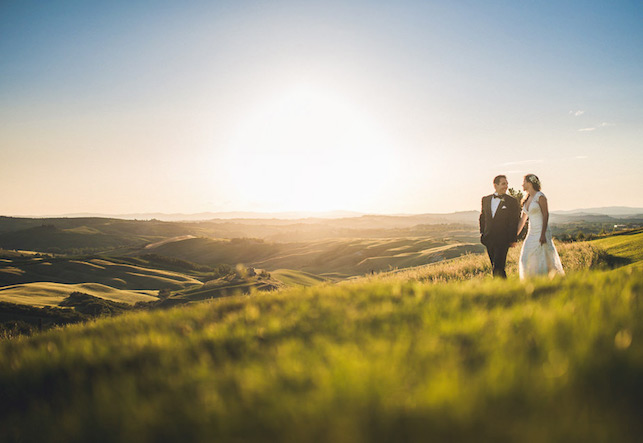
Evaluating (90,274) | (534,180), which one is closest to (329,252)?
(90,274)

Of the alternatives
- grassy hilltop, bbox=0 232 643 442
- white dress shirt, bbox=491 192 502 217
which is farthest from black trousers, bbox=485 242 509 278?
grassy hilltop, bbox=0 232 643 442

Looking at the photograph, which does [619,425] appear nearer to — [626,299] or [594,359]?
[594,359]

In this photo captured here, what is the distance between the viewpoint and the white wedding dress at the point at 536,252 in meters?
9.30

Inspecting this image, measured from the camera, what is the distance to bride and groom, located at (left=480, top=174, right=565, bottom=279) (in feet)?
30.8

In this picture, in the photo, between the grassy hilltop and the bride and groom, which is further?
the bride and groom

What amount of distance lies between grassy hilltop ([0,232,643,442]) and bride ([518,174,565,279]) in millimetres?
6669

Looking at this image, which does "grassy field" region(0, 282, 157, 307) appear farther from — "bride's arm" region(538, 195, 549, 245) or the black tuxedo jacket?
"bride's arm" region(538, 195, 549, 245)

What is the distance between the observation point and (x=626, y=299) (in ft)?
9.23

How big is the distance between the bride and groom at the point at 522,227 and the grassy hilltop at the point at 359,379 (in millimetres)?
6730

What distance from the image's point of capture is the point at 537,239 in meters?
9.58

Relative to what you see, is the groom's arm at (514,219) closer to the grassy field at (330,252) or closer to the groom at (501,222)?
the groom at (501,222)

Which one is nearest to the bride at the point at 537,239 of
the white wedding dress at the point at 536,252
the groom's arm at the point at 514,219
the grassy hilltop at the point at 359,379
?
the white wedding dress at the point at 536,252

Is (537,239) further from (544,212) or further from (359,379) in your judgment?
(359,379)

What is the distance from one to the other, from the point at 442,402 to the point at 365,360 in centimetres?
48
